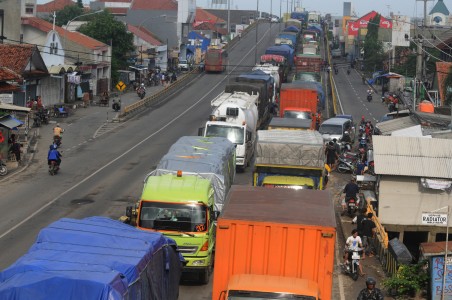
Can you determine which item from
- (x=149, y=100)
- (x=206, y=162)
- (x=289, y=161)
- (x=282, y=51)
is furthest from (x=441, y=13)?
(x=206, y=162)

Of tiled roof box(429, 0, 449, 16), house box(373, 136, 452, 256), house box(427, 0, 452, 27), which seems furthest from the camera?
tiled roof box(429, 0, 449, 16)

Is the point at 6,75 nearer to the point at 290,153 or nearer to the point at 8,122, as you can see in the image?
the point at 8,122

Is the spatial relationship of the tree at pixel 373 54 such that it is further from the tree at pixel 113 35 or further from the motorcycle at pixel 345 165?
the motorcycle at pixel 345 165

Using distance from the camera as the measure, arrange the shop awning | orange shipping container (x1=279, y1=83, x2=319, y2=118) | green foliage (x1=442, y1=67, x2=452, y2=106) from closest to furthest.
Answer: the shop awning
orange shipping container (x1=279, y1=83, x2=319, y2=118)
green foliage (x1=442, y1=67, x2=452, y2=106)

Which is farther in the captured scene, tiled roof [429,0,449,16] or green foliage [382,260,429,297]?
tiled roof [429,0,449,16]

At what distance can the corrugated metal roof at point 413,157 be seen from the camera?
28.0 meters

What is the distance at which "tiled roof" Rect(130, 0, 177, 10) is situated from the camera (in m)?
126

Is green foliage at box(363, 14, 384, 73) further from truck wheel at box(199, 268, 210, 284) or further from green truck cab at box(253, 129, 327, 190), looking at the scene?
truck wheel at box(199, 268, 210, 284)

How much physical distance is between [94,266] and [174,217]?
23.6 feet

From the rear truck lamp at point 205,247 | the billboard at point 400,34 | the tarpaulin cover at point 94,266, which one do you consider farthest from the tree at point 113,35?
the tarpaulin cover at point 94,266

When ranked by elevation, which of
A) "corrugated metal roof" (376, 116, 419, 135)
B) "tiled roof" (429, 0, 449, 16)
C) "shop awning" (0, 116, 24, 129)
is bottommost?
"shop awning" (0, 116, 24, 129)

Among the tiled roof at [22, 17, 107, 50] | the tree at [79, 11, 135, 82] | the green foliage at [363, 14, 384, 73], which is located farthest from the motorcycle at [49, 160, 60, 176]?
the green foliage at [363, 14, 384, 73]

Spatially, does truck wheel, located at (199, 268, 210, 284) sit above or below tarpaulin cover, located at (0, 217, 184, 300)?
below

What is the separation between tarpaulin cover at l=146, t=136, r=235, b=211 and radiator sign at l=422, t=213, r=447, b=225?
6.61 meters
